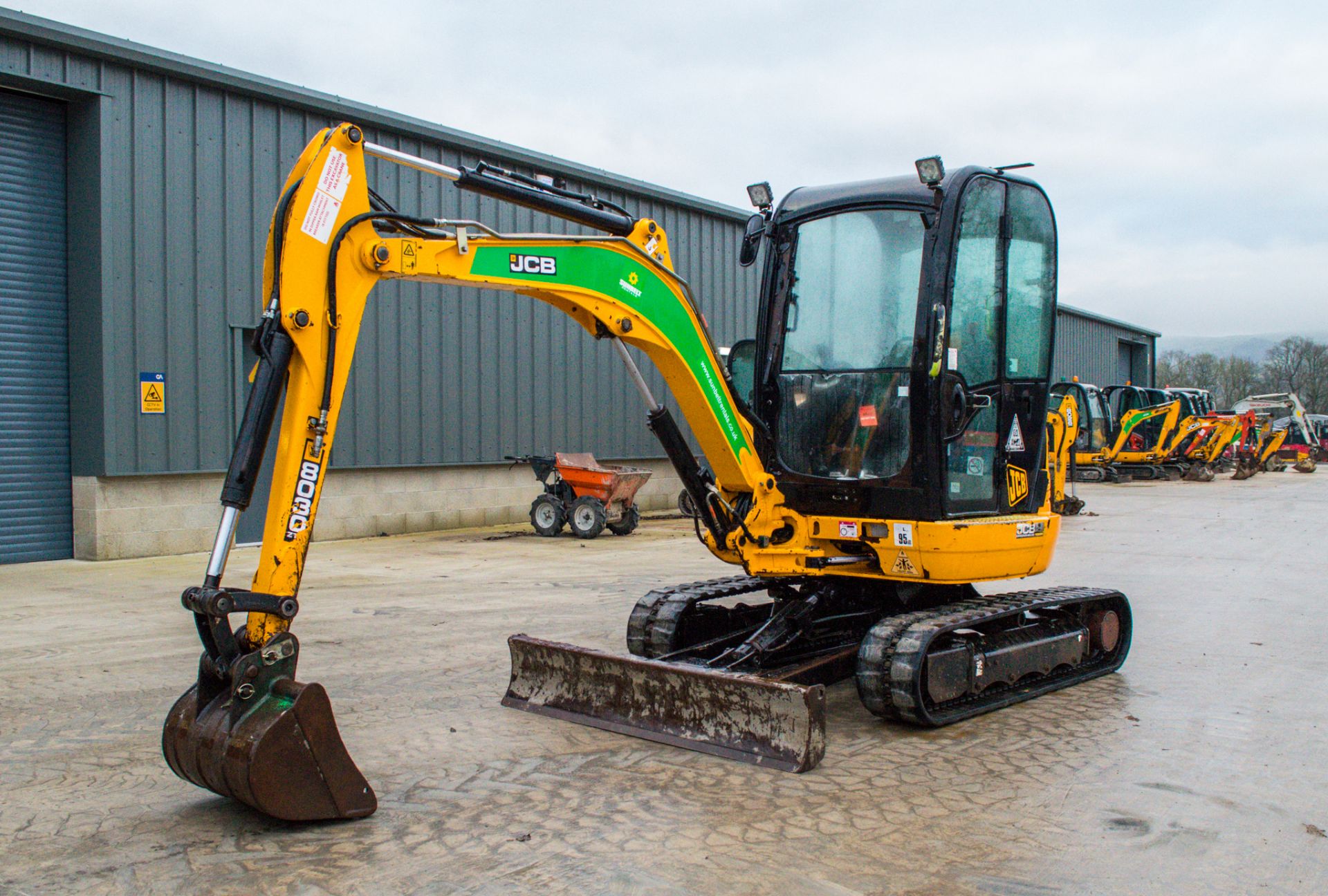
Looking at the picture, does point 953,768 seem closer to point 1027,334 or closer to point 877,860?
point 877,860

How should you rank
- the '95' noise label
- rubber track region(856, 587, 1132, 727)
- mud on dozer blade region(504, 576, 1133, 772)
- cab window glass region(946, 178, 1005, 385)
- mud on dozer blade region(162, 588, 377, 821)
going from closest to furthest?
mud on dozer blade region(162, 588, 377, 821)
the '95' noise label
mud on dozer blade region(504, 576, 1133, 772)
rubber track region(856, 587, 1132, 727)
cab window glass region(946, 178, 1005, 385)

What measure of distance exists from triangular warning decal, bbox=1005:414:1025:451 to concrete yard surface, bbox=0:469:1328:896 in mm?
1455

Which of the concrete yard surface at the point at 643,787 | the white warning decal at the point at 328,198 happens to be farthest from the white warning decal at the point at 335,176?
the concrete yard surface at the point at 643,787

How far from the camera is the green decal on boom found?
510cm

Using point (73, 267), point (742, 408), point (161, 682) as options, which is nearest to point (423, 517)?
point (73, 267)

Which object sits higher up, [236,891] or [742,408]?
[742,408]

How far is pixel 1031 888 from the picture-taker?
3.86 metres

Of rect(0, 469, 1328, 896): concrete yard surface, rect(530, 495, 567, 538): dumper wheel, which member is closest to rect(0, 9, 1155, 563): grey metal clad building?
rect(530, 495, 567, 538): dumper wheel

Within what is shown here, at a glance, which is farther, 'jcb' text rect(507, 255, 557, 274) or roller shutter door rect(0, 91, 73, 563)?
roller shutter door rect(0, 91, 73, 563)

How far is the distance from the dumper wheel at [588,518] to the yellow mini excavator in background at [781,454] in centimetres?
817

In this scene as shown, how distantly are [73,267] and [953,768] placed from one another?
1197 centimetres

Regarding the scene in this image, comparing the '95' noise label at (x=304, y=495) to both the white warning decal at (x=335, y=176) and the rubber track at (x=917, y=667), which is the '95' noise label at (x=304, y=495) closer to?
the white warning decal at (x=335, y=176)

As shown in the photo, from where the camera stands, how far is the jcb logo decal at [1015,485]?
666 centimetres

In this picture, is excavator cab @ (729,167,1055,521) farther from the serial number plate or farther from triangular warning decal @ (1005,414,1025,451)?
A: the serial number plate
